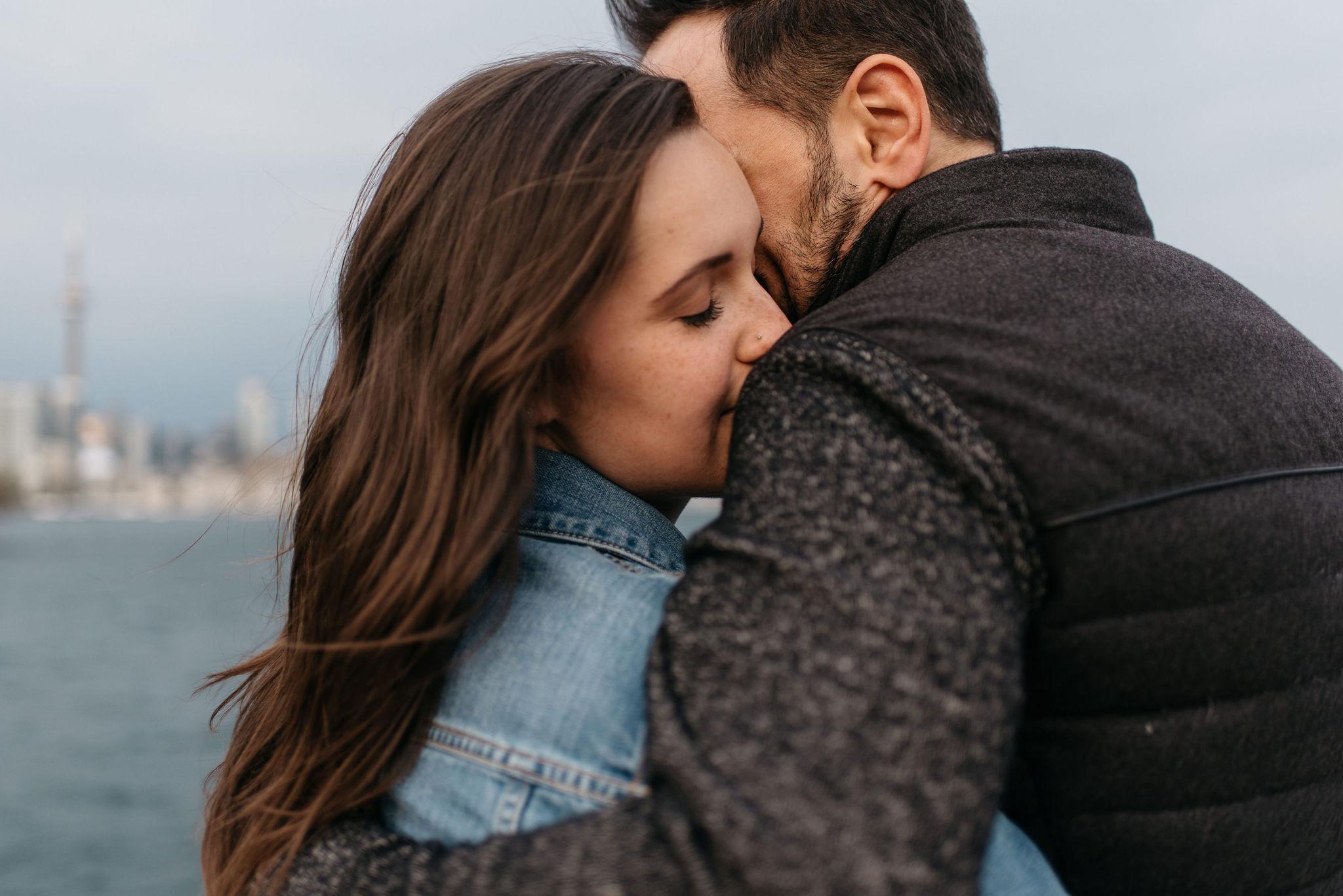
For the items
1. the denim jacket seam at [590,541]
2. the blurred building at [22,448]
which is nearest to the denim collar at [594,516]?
the denim jacket seam at [590,541]

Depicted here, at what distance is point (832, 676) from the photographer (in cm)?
87

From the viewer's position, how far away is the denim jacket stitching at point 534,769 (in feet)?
3.46

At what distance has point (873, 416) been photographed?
1.01 m

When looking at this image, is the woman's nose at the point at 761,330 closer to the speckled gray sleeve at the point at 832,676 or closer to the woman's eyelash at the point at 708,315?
the woman's eyelash at the point at 708,315

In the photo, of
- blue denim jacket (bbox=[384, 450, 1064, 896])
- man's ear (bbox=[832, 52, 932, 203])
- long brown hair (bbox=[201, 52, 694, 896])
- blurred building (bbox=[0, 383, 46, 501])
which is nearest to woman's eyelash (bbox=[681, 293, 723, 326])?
long brown hair (bbox=[201, 52, 694, 896])

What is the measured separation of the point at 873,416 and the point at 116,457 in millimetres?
108550

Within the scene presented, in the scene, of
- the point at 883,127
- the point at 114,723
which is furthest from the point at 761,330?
the point at 114,723

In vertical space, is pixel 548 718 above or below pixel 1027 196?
below

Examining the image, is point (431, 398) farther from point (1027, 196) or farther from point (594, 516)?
point (1027, 196)

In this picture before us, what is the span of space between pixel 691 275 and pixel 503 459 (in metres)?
0.40

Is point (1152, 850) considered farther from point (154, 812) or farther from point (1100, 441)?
point (154, 812)

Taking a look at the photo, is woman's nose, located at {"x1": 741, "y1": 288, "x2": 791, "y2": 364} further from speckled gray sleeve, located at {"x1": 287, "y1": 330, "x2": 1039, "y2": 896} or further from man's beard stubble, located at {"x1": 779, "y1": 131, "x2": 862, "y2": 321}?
speckled gray sleeve, located at {"x1": 287, "y1": 330, "x2": 1039, "y2": 896}

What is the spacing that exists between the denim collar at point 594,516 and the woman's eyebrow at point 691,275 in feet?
0.99

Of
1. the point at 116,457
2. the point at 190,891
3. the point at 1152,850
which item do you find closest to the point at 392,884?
the point at 1152,850
